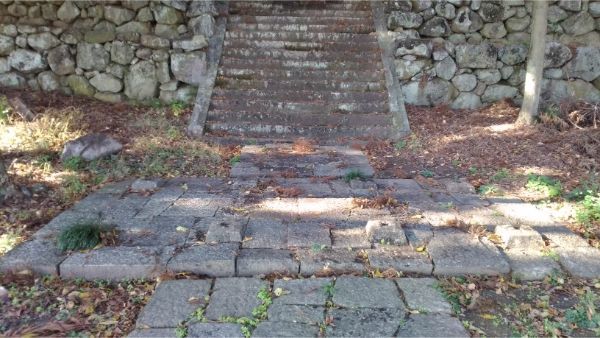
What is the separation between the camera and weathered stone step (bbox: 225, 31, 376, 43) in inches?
282

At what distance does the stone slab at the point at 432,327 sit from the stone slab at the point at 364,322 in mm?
56

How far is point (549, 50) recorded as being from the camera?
6871 mm

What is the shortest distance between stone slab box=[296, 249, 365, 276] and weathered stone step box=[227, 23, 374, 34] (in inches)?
202

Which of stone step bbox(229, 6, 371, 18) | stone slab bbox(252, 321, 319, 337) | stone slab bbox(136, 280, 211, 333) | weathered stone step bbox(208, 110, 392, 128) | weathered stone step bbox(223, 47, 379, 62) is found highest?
stone step bbox(229, 6, 371, 18)

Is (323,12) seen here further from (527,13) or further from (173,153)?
(173,153)

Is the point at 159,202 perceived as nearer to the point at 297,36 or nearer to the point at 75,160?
the point at 75,160

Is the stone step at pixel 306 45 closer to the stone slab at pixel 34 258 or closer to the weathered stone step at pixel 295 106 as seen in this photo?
the weathered stone step at pixel 295 106

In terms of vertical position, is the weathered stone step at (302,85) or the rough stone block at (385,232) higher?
the weathered stone step at (302,85)

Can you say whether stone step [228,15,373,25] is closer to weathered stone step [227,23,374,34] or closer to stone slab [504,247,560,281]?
weathered stone step [227,23,374,34]

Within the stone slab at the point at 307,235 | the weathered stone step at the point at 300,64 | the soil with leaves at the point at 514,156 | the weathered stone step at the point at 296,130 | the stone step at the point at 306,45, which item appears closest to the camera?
the stone slab at the point at 307,235

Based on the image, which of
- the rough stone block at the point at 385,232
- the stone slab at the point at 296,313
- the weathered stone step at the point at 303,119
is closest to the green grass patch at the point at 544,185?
the rough stone block at the point at 385,232

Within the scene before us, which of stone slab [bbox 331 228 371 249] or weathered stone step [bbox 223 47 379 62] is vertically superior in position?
weathered stone step [bbox 223 47 379 62]

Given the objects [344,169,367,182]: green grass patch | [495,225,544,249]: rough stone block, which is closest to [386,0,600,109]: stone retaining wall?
[344,169,367,182]: green grass patch

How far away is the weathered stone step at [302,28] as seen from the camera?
23.9ft
